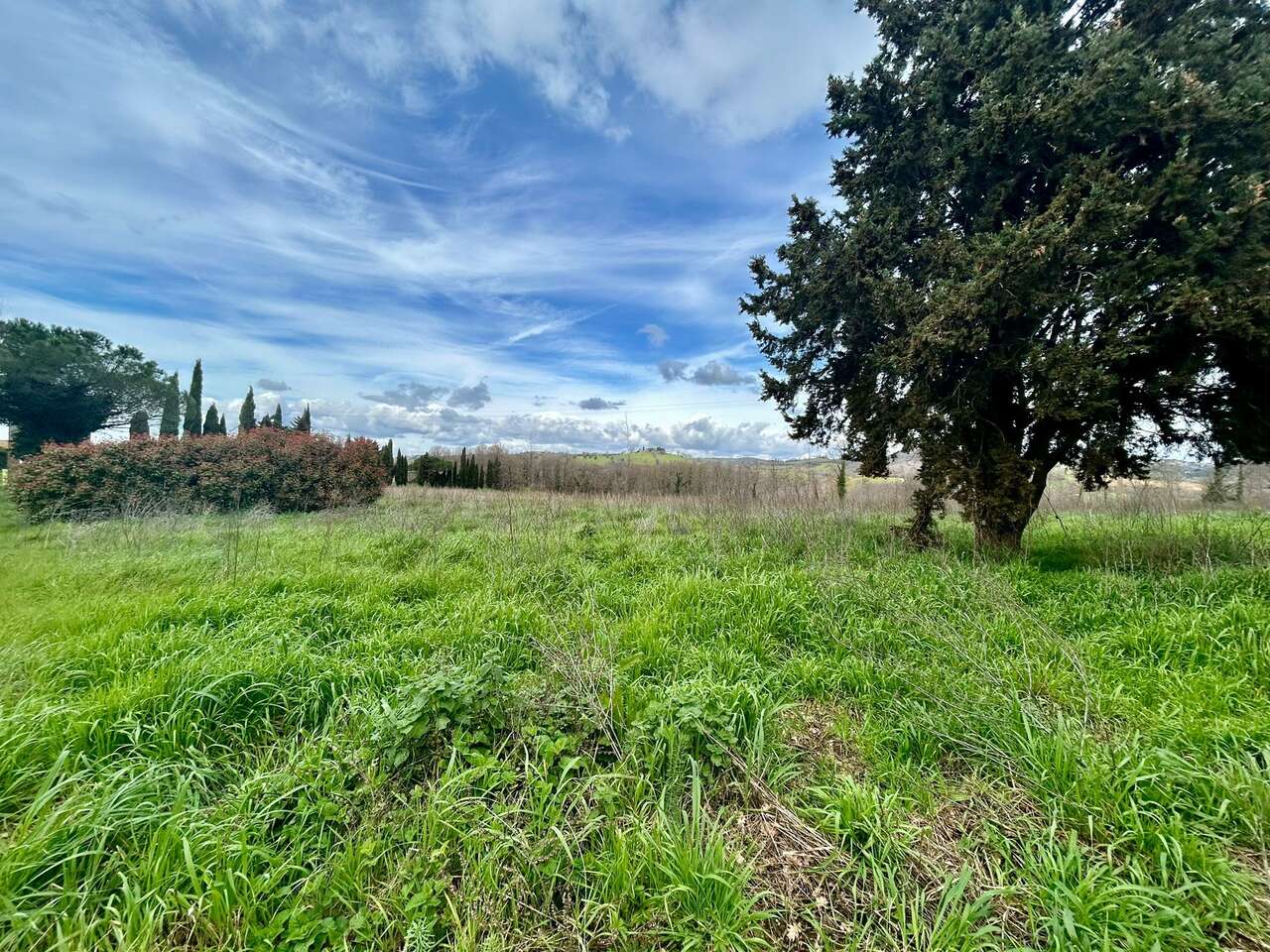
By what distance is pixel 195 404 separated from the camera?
83.0ft

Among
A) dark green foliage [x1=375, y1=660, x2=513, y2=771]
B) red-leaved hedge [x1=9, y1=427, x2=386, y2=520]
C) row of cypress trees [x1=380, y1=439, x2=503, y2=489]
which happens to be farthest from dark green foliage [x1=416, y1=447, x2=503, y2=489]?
dark green foliage [x1=375, y1=660, x2=513, y2=771]

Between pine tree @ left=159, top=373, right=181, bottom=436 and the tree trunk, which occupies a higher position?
pine tree @ left=159, top=373, right=181, bottom=436

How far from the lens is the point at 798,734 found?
109 inches

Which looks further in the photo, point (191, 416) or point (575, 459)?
point (575, 459)

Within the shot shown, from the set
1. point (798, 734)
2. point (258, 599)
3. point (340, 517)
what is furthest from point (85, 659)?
point (340, 517)

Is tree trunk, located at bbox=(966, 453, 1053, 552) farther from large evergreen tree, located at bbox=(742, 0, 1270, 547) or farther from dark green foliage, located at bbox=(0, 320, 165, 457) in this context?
dark green foliage, located at bbox=(0, 320, 165, 457)

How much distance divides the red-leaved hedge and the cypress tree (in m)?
12.6

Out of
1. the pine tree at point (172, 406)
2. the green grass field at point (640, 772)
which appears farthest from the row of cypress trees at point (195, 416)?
the green grass field at point (640, 772)

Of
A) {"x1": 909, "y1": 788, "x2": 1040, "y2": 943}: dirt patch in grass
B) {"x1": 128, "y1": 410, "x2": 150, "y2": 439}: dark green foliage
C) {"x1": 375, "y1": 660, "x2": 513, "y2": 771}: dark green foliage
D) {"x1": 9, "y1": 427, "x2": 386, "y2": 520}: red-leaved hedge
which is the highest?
{"x1": 128, "y1": 410, "x2": 150, "y2": 439}: dark green foliage

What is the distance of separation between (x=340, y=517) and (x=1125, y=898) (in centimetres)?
1341

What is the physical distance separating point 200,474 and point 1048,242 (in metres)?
19.8

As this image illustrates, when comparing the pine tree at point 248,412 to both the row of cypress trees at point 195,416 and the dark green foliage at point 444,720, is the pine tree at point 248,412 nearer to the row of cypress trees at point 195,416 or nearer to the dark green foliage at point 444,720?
the row of cypress trees at point 195,416

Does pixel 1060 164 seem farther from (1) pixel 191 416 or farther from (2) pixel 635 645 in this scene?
(1) pixel 191 416

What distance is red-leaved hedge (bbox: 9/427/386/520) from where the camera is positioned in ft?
35.1
